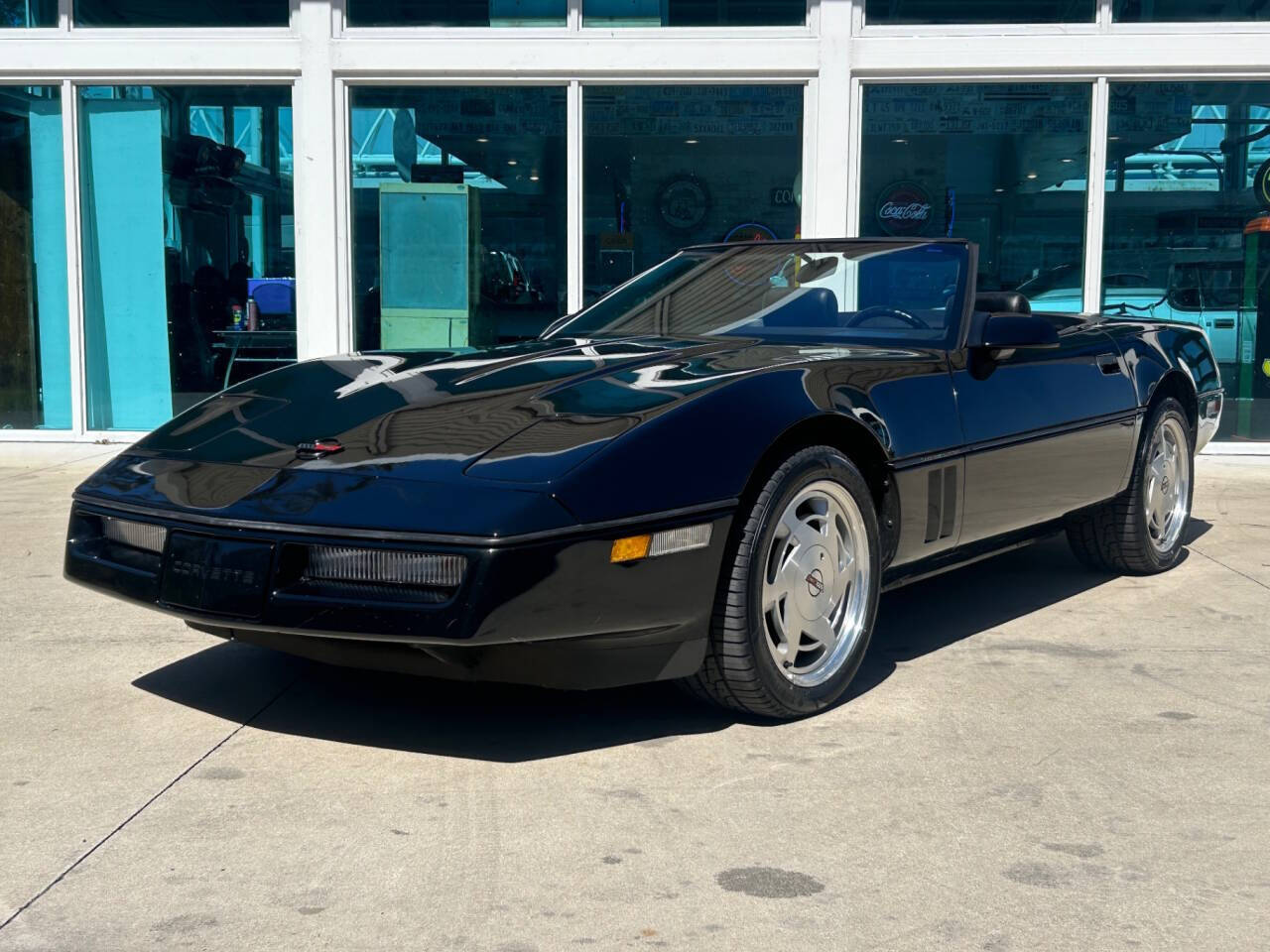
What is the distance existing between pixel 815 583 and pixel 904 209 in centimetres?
648

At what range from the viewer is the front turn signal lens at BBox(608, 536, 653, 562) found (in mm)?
3010

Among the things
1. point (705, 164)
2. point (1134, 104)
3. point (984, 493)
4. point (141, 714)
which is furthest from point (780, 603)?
point (1134, 104)

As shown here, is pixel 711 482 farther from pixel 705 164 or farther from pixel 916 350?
pixel 705 164

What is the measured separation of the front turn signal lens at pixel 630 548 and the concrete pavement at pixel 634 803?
0.49 meters

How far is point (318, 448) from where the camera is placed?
3275 millimetres

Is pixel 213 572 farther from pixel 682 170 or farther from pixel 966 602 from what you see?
pixel 682 170

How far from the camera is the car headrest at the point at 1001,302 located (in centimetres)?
444

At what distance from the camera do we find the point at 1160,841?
2.76 metres

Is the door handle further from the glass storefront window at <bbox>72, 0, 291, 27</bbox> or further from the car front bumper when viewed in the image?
the glass storefront window at <bbox>72, 0, 291, 27</bbox>

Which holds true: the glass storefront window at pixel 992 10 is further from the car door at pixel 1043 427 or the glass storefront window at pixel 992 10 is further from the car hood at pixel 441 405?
the car hood at pixel 441 405

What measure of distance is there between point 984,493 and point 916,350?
1.52ft

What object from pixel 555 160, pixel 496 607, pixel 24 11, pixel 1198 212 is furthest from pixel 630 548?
pixel 24 11

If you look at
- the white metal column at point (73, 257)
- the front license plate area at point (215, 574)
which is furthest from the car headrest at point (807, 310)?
the white metal column at point (73, 257)

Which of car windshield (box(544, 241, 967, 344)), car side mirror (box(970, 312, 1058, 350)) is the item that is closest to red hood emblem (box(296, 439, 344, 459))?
car windshield (box(544, 241, 967, 344))
